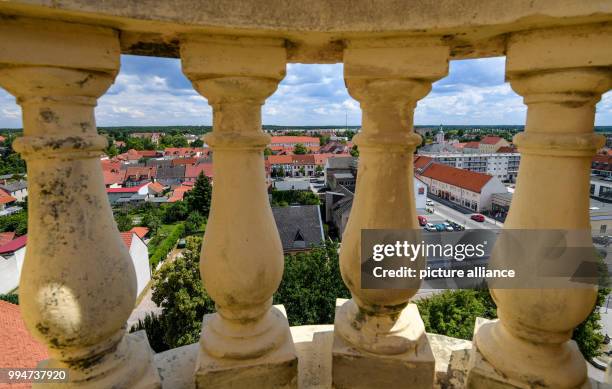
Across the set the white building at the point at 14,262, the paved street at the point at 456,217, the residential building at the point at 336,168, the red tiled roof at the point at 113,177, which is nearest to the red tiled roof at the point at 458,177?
the paved street at the point at 456,217

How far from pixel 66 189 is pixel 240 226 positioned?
38.5 inches

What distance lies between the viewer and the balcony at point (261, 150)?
1866 millimetres

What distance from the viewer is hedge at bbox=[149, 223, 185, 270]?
4278cm

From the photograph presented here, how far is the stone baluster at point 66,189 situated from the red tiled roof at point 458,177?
201 feet

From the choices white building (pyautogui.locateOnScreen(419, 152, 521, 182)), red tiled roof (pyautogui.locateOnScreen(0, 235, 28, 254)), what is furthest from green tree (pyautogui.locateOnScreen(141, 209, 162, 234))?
white building (pyautogui.locateOnScreen(419, 152, 521, 182))

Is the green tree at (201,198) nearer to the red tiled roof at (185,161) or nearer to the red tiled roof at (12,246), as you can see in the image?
the red tiled roof at (12,246)

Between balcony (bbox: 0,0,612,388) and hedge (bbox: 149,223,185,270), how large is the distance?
142 ft

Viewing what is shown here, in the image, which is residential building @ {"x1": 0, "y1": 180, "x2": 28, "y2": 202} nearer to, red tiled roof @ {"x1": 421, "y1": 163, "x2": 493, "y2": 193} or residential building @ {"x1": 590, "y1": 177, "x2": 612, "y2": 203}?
red tiled roof @ {"x1": 421, "y1": 163, "x2": 493, "y2": 193}

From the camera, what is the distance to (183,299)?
19859 millimetres

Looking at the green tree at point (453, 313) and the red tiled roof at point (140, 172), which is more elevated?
the red tiled roof at point (140, 172)

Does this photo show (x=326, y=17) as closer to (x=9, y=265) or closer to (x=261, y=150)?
(x=261, y=150)

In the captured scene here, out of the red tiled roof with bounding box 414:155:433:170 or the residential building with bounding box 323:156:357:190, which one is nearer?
the residential building with bounding box 323:156:357:190

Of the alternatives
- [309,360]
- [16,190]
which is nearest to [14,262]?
[309,360]

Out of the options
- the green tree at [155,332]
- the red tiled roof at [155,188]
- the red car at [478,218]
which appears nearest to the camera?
the green tree at [155,332]
